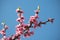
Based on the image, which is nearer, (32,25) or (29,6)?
(32,25)

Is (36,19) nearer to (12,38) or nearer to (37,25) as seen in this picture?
(37,25)

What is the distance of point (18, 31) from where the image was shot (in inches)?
27.0

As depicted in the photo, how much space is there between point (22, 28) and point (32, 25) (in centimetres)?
5

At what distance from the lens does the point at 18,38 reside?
72 cm

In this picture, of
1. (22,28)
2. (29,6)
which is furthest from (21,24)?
(29,6)

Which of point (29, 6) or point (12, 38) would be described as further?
point (29, 6)

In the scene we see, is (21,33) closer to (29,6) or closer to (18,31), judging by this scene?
(18,31)

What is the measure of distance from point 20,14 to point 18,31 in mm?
83

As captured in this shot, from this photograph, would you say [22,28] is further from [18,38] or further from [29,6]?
[29,6]

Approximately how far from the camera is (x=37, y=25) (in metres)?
0.65

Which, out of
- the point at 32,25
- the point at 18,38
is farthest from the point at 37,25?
the point at 18,38

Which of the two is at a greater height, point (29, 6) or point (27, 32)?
point (29, 6)

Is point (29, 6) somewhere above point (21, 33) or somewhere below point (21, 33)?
above

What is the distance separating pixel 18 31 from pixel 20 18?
0.07 metres
